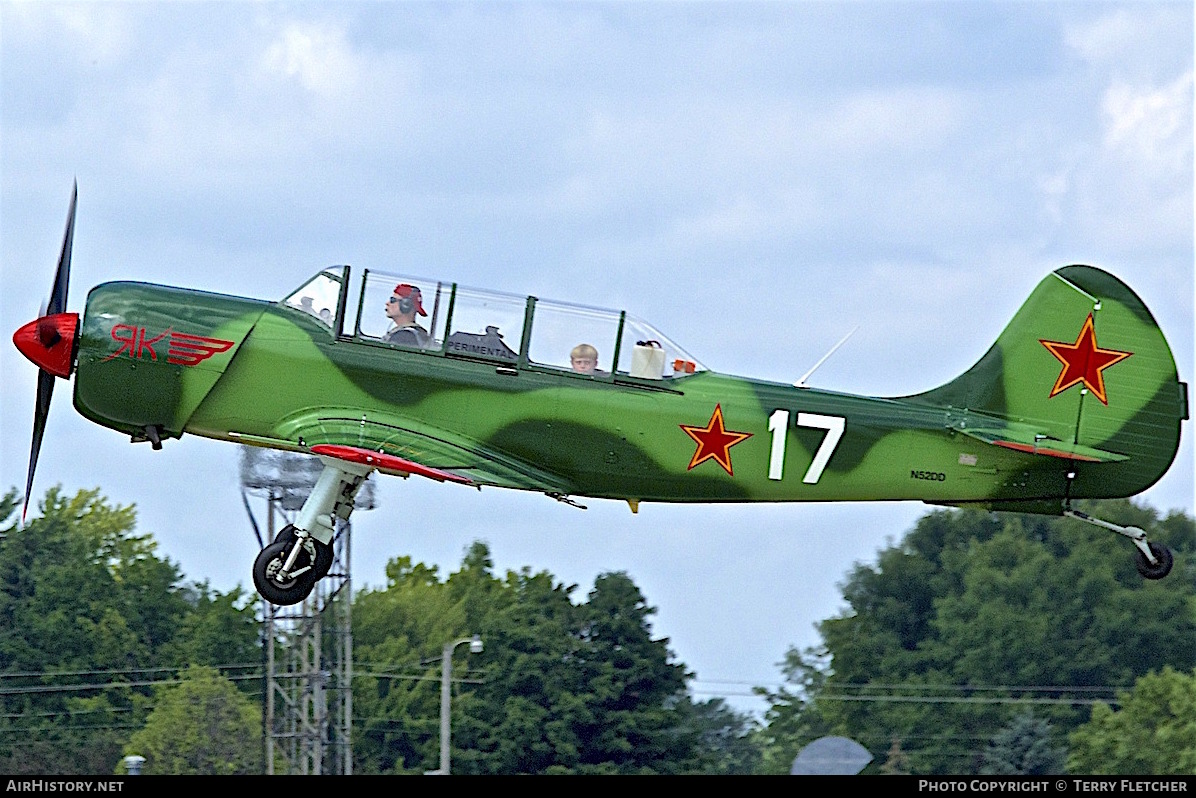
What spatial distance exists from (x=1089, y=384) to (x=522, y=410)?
5.21 meters

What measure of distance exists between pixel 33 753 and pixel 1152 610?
30.0 metres

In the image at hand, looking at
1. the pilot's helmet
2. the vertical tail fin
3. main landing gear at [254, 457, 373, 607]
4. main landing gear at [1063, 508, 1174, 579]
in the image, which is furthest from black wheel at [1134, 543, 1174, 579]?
main landing gear at [254, 457, 373, 607]

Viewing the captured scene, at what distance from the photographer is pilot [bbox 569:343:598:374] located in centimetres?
1551

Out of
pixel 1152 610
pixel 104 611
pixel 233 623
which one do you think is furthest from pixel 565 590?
pixel 1152 610

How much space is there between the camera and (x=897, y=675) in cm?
4731

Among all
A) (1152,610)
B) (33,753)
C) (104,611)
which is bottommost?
(33,753)

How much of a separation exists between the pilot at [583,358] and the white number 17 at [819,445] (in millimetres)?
1649

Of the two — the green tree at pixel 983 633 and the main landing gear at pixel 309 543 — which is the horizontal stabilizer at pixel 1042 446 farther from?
the green tree at pixel 983 633

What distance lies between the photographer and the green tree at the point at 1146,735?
136 ft

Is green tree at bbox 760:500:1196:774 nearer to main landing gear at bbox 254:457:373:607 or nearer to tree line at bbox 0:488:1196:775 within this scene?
tree line at bbox 0:488:1196:775

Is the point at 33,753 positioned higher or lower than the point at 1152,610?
lower

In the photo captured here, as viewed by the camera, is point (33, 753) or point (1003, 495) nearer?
point (1003, 495)

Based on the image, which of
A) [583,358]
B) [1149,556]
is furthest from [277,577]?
[1149,556]

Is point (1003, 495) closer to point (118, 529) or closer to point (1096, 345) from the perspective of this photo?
point (1096, 345)
